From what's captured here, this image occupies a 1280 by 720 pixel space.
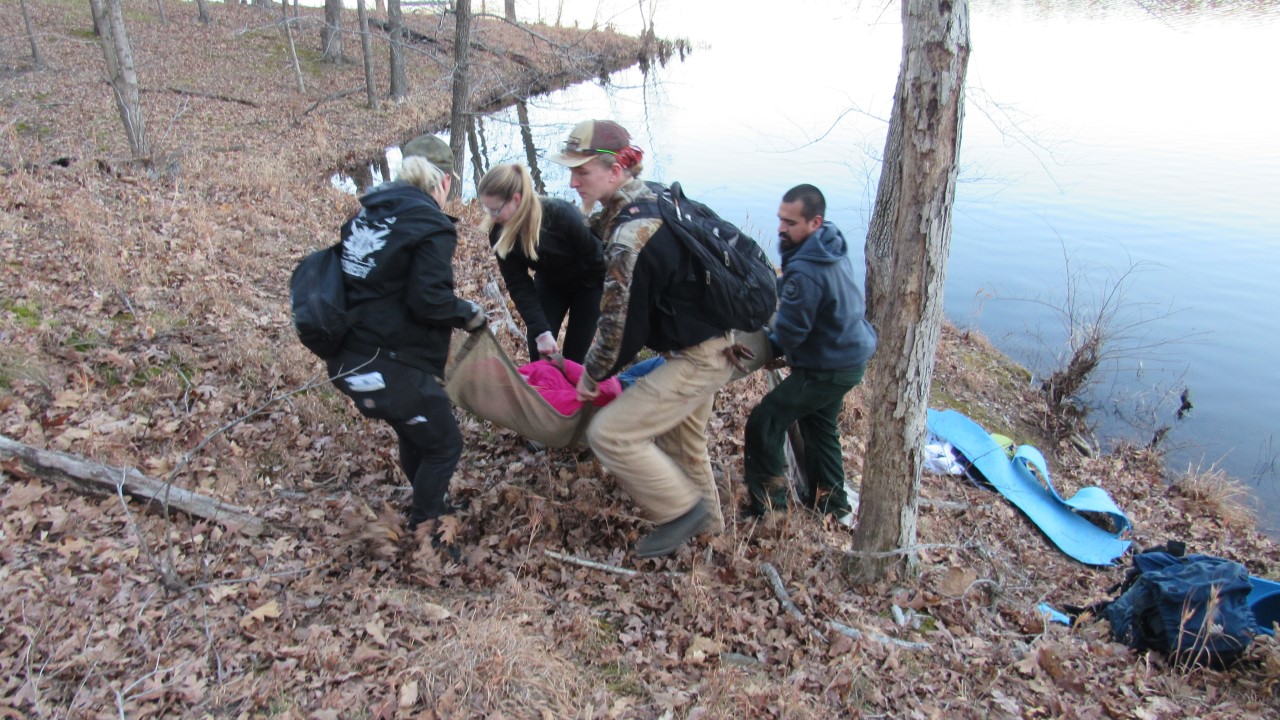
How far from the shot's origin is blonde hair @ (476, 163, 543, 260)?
14.7 ft

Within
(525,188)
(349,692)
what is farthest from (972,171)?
(349,692)

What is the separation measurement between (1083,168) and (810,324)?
1495cm

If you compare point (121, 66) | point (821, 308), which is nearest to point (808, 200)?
point (821, 308)

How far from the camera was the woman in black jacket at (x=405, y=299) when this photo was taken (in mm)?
3480

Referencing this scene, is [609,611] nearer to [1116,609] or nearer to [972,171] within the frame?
[1116,609]

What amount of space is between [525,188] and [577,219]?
1.39 ft

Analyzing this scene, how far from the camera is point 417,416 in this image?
148 inches

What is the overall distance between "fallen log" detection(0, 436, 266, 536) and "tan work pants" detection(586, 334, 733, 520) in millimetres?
2080

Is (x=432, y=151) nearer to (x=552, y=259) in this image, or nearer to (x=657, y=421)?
(x=552, y=259)

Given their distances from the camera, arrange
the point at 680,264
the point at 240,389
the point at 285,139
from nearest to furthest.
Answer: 1. the point at 680,264
2. the point at 240,389
3. the point at 285,139

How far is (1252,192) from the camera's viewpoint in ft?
48.3

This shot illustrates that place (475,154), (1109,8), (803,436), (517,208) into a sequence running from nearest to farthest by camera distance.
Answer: (517,208), (803,436), (475,154), (1109,8)

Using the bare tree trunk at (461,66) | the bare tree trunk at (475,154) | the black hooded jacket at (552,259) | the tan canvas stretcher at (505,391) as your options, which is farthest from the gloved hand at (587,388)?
the bare tree trunk at (475,154)

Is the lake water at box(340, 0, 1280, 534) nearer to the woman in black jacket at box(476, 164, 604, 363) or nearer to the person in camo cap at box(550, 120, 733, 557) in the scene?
the woman in black jacket at box(476, 164, 604, 363)
